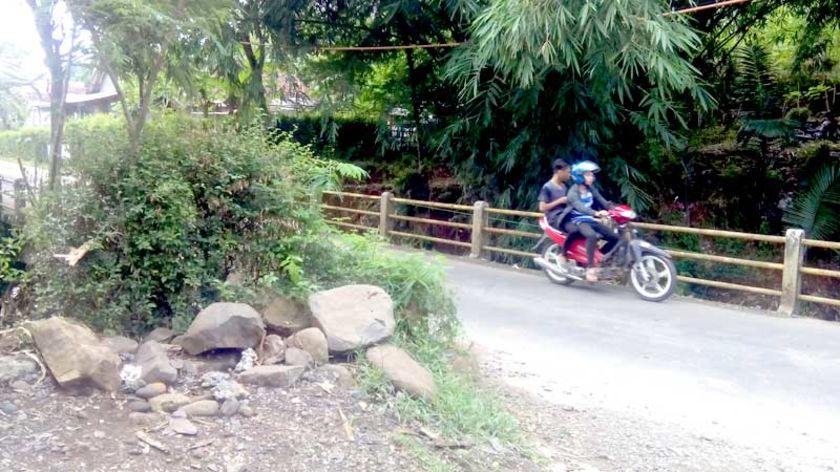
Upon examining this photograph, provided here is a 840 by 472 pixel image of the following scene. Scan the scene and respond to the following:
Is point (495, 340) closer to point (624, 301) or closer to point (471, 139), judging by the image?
point (624, 301)

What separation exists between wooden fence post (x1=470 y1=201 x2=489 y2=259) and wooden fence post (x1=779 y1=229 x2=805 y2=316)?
5707 mm

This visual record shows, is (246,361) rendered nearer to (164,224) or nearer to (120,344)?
(120,344)

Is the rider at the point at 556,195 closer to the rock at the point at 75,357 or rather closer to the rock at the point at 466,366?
the rock at the point at 466,366

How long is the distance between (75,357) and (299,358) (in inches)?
53.0

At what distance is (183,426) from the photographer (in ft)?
15.6

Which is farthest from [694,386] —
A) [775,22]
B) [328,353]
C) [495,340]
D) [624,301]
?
[775,22]

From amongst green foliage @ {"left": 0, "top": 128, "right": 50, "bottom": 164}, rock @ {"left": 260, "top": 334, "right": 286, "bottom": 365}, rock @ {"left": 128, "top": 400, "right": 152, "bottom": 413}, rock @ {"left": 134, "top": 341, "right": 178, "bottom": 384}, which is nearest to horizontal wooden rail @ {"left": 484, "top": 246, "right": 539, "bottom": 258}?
green foliage @ {"left": 0, "top": 128, "right": 50, "bottom": 164}

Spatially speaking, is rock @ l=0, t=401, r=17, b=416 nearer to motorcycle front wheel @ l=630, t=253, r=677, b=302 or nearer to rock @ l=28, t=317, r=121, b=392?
rock @ l=28, t=317, r=121, b=392

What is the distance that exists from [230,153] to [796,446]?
450cm

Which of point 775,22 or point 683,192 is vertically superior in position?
point 775,22

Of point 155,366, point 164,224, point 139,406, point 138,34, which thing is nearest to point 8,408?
point 139,406

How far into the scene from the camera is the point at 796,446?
5922mm

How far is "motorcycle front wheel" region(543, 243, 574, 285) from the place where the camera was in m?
12.4

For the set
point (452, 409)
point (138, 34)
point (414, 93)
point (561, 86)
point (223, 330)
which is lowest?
point (452, 409)
